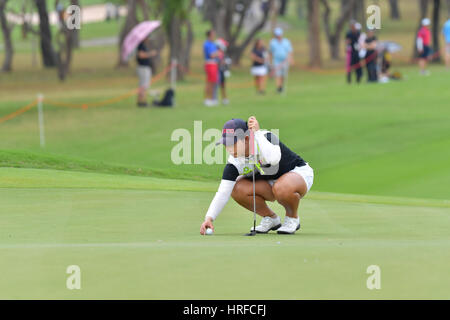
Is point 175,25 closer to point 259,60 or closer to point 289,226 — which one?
point 259,60

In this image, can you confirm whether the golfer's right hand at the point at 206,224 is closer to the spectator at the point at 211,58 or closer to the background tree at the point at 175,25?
the spectator at the point at 211,58

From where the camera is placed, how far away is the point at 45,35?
52.8 metres

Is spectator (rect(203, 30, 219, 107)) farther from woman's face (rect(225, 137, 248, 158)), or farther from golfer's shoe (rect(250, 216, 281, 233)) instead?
woman's face (rect(225, 137, 248, 158))

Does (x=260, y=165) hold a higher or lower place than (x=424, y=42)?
higher

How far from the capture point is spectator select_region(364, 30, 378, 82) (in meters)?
37.2

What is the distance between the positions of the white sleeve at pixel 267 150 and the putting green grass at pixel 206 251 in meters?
0.69

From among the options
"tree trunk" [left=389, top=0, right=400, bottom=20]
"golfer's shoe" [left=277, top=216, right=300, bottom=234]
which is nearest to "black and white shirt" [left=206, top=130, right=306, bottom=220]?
"golfer's shoe" [left=277, top=216, right=300, bottom=234]

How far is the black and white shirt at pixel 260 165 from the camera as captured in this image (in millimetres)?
8602

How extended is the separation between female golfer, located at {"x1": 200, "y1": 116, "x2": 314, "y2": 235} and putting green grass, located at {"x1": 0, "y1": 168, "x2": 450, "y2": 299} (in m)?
0.31

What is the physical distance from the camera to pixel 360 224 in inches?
403

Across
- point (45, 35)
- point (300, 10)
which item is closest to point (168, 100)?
point (45, 35)

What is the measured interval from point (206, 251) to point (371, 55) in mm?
30761

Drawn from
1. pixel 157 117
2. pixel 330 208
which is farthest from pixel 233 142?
pixel 157 117
